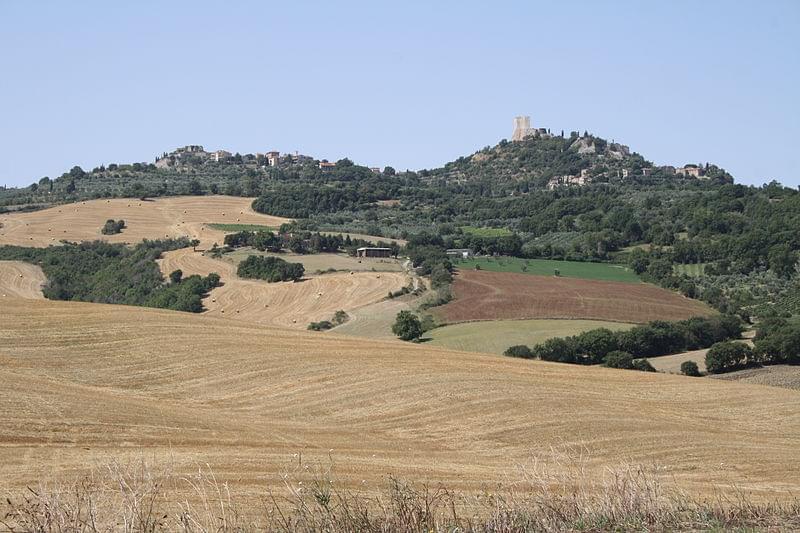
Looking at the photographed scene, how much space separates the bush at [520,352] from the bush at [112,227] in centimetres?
6494

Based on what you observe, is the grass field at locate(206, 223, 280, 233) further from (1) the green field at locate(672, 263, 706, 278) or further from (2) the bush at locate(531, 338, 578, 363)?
(2) the bush at locate(531, 338, 578, 363)

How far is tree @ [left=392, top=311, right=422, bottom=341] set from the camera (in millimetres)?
65062

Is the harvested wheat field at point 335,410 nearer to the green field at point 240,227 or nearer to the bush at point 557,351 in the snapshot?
the bush at point 557,351

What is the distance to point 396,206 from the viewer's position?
15462 cm

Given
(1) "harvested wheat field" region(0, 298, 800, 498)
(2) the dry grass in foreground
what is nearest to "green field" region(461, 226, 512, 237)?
(1) "harvested wheat field" region(0, 298, 800, 498)

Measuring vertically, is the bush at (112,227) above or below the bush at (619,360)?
above

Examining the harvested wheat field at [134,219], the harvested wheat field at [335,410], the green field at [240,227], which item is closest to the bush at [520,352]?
the harvested wheat field at [335,410]

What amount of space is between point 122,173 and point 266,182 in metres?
30.2

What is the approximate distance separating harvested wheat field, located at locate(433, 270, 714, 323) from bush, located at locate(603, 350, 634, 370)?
49.5ft

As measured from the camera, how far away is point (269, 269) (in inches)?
3433

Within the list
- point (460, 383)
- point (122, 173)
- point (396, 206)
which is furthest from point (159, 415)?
point (122, 173)

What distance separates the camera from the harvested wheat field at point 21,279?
8269 centimetres

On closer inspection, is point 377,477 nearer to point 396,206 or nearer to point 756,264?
point 756,264

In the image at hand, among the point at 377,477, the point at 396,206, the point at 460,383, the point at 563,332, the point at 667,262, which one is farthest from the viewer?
the point at 396,206
